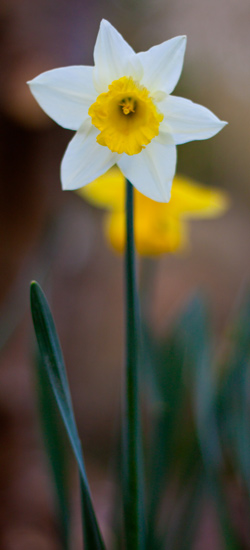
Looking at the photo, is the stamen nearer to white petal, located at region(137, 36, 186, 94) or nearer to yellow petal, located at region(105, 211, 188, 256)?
white petal, located at region(137, 36, 186, 94)

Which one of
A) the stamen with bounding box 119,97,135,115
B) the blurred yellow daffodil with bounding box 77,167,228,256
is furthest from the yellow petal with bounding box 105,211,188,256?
the stamen with bounding box 119,97,135,115

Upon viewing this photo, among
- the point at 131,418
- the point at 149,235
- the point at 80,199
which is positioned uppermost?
the point at 80,199

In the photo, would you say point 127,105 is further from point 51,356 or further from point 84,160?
point 51,356

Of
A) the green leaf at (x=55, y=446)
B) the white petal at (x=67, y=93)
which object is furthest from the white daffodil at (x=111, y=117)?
the green leaf at (x=55, y=446)

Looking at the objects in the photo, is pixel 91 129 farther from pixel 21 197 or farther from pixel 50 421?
pixel 21 197

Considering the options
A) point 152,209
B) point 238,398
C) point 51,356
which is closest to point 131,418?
point 51,356

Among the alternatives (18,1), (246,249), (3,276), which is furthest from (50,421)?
(18,1)
